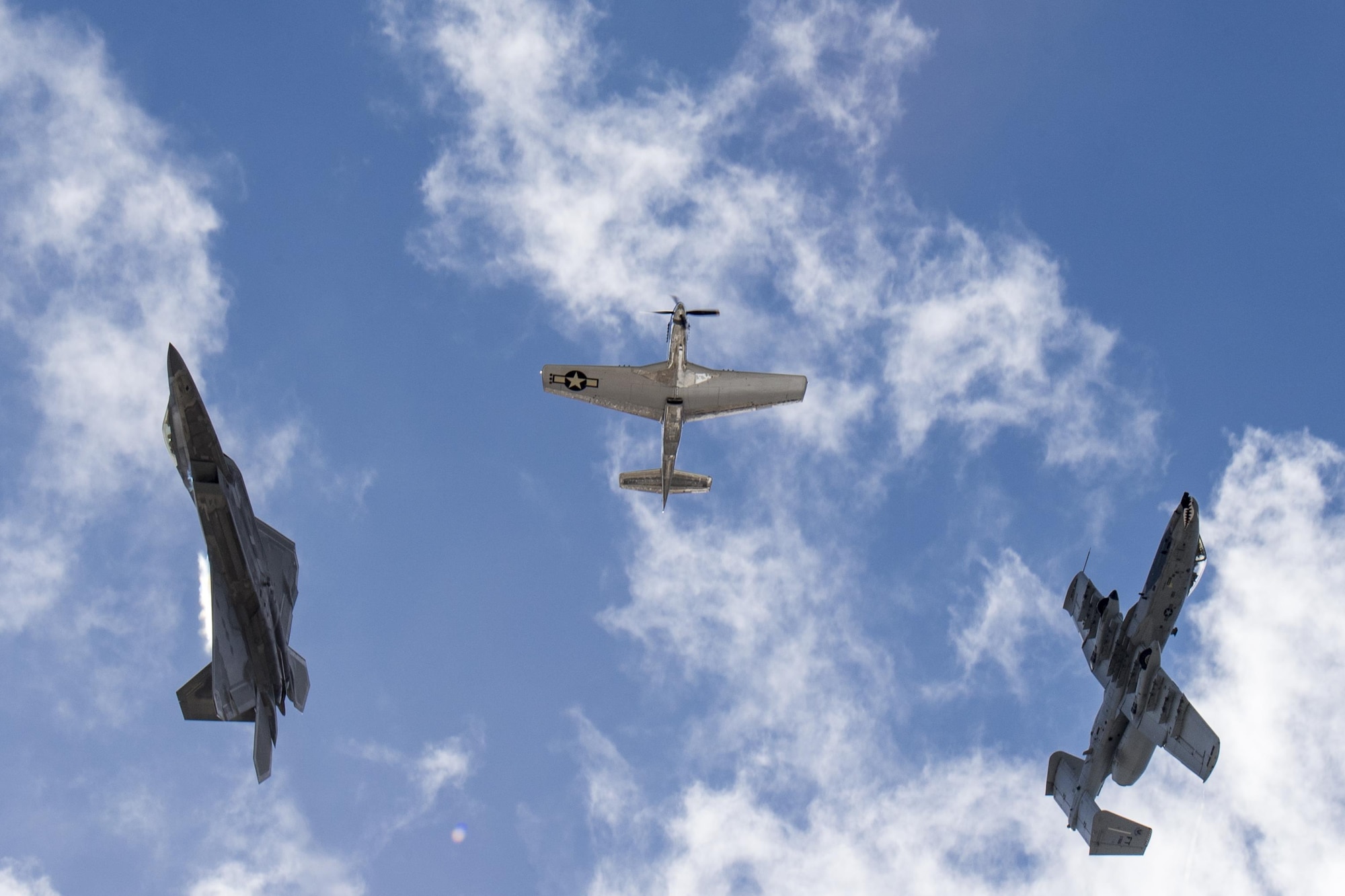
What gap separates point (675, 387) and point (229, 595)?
86.7 ft

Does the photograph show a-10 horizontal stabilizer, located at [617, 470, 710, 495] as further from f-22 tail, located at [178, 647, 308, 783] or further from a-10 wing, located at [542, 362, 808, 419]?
f-22 tail, located at [178, 647, 308, 783]

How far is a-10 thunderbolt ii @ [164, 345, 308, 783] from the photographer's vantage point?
43.1m

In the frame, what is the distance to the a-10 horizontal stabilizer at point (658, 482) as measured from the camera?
215 ft

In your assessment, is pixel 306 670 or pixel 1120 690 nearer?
pixel 306 670

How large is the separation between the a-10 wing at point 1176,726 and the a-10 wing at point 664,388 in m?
25.0

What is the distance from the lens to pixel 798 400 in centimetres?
6381

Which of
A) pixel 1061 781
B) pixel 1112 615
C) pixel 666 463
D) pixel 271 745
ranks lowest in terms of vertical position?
pixel 271 745

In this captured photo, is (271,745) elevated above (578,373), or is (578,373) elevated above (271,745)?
(578,373)

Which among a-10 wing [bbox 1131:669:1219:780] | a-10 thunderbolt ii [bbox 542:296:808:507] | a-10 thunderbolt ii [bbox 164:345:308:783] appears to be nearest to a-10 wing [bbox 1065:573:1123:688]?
a-10 wing [bbox 1131:669:1219:780]

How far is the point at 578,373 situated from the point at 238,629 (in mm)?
24333

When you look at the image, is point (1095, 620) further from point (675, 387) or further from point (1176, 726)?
point (675, 387)

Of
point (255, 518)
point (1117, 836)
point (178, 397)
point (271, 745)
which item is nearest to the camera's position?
point (178, 397)

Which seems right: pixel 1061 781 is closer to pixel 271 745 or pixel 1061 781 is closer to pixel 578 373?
pixel 578 373

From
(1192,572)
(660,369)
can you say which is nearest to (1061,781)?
(1192,572)
